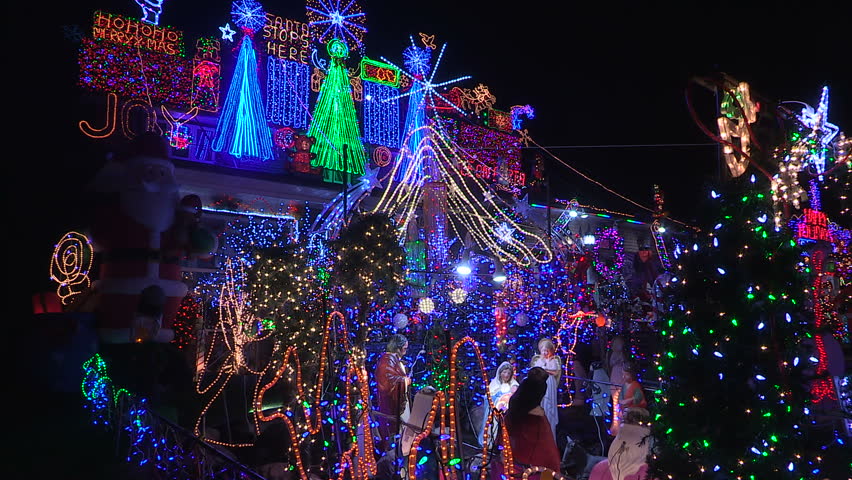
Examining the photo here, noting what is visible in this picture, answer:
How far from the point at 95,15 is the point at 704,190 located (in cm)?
1562

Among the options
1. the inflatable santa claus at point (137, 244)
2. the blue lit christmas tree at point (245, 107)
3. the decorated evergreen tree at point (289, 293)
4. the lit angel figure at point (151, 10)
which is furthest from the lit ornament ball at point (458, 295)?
the lit angel figure at point (151, 10)

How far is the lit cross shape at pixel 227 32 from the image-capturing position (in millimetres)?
16984

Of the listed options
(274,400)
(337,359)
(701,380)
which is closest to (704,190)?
(701,380)

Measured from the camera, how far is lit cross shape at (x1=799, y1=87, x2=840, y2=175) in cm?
1160

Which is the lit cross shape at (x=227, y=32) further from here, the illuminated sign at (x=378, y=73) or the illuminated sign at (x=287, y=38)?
the illuminated sign at (x=378, y=73)

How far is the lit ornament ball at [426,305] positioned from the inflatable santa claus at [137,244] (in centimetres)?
841

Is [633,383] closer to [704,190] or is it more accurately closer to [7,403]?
[704,190]

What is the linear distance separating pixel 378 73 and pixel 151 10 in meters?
7.34

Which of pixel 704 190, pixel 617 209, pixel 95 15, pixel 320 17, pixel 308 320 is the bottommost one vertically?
pixel 308 320

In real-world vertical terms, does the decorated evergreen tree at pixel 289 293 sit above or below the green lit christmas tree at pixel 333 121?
below

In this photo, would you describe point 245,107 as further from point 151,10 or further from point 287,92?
point 151,10

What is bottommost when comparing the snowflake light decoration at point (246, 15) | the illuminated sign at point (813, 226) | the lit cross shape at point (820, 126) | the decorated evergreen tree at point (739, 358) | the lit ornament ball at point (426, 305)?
the decorated evergreen tree at point (739, 358)

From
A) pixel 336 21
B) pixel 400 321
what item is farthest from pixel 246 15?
pixel 400 321

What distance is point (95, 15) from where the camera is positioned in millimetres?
14648
